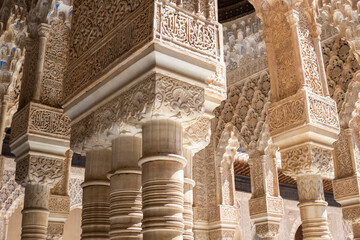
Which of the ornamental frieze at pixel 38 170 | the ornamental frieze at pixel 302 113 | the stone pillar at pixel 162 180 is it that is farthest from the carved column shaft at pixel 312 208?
the ornamental frieze at pixel 38 170

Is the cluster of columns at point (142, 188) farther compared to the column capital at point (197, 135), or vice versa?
the column capital at point (197, 135)

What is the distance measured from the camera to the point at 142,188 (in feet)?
8.15

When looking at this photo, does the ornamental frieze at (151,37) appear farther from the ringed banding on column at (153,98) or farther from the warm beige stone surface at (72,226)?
the warm beige stone surface at (72,226)

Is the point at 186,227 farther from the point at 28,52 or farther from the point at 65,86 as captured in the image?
the point at 28,52

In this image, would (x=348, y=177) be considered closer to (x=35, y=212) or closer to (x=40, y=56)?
(x=35, y=212)

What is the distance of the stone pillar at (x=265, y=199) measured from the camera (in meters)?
6.99

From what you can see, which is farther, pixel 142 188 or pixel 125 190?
pixel 125 190

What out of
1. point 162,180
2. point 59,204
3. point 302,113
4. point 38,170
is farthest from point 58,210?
point 162,180

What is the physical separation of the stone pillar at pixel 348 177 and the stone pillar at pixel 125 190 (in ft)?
12.3

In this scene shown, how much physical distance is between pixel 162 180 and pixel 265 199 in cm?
498

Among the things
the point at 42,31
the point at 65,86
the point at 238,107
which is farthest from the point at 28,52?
the point at 238,107

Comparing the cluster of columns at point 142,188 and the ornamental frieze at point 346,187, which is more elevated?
the ornamental frieze at point 346,187

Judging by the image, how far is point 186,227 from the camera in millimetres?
3092

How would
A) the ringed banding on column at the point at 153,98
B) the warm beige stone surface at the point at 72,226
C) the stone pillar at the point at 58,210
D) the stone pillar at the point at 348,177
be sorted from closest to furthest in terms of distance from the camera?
the ringed banding on column at the point at 153,98 < the stone pillar at the point at 348,177 < the stone pillar at the point at 58,210 < the warm beige stone surface at the point at 72,226
